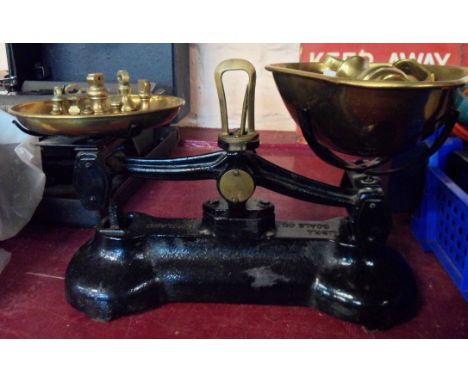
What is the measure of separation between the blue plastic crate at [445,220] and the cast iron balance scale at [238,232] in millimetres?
171

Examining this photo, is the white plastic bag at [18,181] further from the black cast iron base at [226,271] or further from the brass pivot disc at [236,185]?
the brass pivot disc at [236,185]

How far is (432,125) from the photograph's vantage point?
75 centimetres

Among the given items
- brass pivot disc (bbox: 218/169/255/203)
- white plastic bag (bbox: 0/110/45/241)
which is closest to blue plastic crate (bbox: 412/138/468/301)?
brass pivot disc (bbox: 218/169/255/203)

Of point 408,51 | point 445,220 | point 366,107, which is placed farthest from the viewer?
point 408,51

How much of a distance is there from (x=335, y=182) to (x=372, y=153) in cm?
81

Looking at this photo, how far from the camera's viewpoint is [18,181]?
4.00 ft

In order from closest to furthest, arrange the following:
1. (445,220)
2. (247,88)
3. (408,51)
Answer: (247,88) < (445,220) < (408,51)

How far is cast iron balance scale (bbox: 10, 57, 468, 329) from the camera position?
0.85 metres

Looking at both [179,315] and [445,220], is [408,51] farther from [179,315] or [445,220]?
[179,315]

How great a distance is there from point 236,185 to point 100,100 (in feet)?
1.10

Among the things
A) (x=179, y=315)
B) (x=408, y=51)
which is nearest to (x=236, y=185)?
Answer: (x=179, y=315)

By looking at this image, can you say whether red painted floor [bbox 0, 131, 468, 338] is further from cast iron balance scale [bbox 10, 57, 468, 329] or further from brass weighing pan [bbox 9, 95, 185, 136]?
brass weighing pan [bbox 9, 95, 185, 136]

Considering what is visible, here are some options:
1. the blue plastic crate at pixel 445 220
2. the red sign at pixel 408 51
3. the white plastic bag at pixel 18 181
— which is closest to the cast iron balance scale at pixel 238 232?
the blue plastic crate at pixel 445 220

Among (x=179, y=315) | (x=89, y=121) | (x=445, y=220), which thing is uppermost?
(x=89, y=121)
